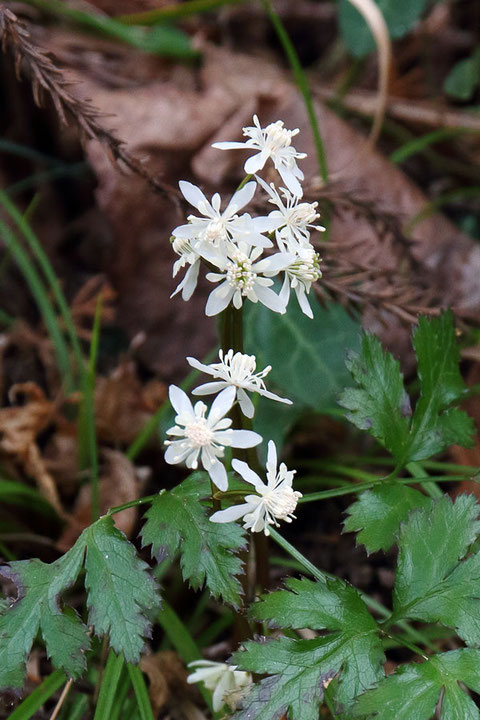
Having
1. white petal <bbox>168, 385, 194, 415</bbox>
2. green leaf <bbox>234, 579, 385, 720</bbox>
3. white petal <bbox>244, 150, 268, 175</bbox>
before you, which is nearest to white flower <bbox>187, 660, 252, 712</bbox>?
green leaf <bbox>234, 579, 385, 720</bbox>

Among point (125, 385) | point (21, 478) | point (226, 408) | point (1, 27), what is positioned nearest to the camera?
point (226, 408)

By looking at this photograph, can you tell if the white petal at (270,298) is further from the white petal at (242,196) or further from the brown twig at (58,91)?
the brown twig at (58,91)

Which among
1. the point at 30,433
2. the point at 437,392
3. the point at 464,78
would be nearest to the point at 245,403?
the point at 437,392

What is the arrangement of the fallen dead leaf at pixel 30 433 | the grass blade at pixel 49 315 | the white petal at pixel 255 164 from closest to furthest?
1. the white petal at pixel 255 164
2. the fallen dead leaf at pixel 30 433
3. the grass blade at pixel 49 315

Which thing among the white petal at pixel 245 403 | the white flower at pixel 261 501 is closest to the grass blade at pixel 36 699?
the white flower at pixel 261 501

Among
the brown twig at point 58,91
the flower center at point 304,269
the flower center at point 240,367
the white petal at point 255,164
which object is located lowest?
the flower center at point 240,367

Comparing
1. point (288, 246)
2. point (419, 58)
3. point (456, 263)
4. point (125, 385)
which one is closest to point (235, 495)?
point (288, 246)

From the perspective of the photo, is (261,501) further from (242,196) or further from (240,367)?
(242,196)

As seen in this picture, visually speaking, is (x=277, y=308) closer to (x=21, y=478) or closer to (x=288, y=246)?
(x=288, y=246)
